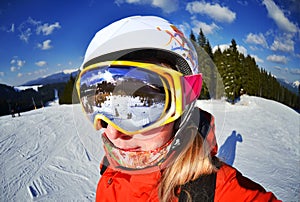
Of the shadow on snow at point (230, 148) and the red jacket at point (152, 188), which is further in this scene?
the shadow on snow at point (230, 148)

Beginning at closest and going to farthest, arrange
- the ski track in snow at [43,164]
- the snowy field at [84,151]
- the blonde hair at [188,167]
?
the blonde hair at [188,167]
the snowy field at [84,151]
the ski track in snow at [43,164]

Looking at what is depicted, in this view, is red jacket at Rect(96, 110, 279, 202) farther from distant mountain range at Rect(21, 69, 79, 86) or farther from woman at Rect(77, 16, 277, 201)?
distant mountain range at Rect(21, 69, 79, 86)

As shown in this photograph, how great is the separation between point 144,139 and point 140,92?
142 mm

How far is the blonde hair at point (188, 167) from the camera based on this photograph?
0.62 m

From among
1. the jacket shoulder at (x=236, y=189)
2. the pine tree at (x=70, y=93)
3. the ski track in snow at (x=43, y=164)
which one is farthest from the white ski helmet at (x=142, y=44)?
the ski track in snow at (x=43, y=164)

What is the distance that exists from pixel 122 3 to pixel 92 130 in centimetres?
46

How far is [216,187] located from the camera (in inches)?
23.4

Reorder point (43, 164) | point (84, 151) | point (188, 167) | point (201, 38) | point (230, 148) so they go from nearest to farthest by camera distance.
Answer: point (188, 167) < point (201, 38) < point (43, 164) < point (84, 151) < point (230, 148)

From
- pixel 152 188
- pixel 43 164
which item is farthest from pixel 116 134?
pixel 43 164

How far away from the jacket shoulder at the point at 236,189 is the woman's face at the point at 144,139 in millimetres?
198

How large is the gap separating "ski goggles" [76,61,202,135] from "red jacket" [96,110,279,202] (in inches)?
6.7

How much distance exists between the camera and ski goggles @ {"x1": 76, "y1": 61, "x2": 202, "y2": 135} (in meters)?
0.53

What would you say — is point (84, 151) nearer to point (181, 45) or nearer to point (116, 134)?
point (116, 134)

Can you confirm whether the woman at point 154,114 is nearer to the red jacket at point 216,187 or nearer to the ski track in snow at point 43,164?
the red jacket at point 216,187
